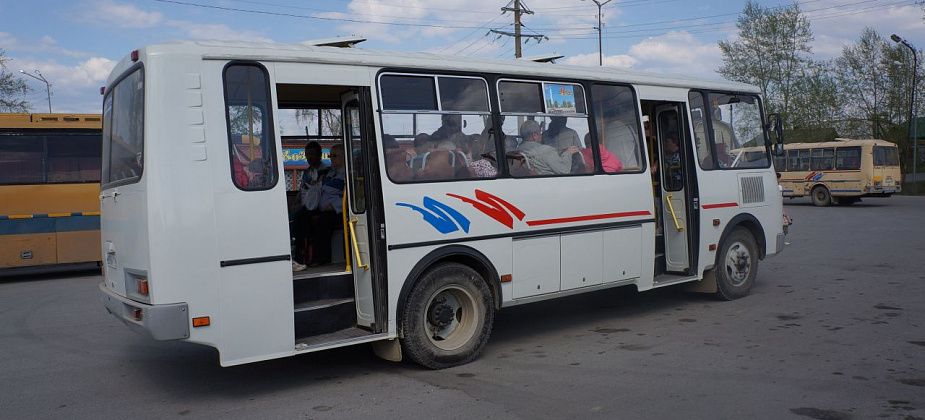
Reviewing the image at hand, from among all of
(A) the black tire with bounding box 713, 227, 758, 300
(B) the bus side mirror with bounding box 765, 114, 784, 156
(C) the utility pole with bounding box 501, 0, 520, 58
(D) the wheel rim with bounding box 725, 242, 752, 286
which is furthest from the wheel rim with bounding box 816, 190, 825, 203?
(D) the wheel rim with bounding box 725, 242, 752, 286

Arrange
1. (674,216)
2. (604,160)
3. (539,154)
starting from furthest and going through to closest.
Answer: (674,216) < (604,160) < (539,154)

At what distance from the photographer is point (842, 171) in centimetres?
2956

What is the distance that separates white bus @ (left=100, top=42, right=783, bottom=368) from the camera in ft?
17.3

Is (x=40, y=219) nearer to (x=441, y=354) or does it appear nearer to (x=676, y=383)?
(x=441, y=354)

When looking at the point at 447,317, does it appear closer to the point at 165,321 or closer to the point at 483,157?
the point at 483,157

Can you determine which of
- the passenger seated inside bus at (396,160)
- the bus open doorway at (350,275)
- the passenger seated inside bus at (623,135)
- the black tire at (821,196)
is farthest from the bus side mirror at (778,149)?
the black tire at (821,196)

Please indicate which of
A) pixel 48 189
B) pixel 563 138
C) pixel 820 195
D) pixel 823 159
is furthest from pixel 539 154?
pixel 820 195

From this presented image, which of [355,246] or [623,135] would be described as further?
[623,135]

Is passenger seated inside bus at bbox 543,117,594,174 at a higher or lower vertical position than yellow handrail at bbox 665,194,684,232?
higher

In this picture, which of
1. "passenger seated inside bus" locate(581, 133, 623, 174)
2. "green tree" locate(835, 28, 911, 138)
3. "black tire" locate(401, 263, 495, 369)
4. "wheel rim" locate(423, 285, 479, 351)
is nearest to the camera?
"black tire" locate(401, 263, 495, 369)

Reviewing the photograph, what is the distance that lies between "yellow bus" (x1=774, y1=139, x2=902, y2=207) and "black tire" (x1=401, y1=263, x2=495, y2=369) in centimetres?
2583

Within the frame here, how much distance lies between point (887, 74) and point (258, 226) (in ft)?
167

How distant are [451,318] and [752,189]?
5.16 meters

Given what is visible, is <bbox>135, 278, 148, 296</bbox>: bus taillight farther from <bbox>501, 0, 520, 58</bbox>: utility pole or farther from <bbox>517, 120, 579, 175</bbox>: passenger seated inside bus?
<bbox>501, 0, 520, 58</bbox>: utility pole
